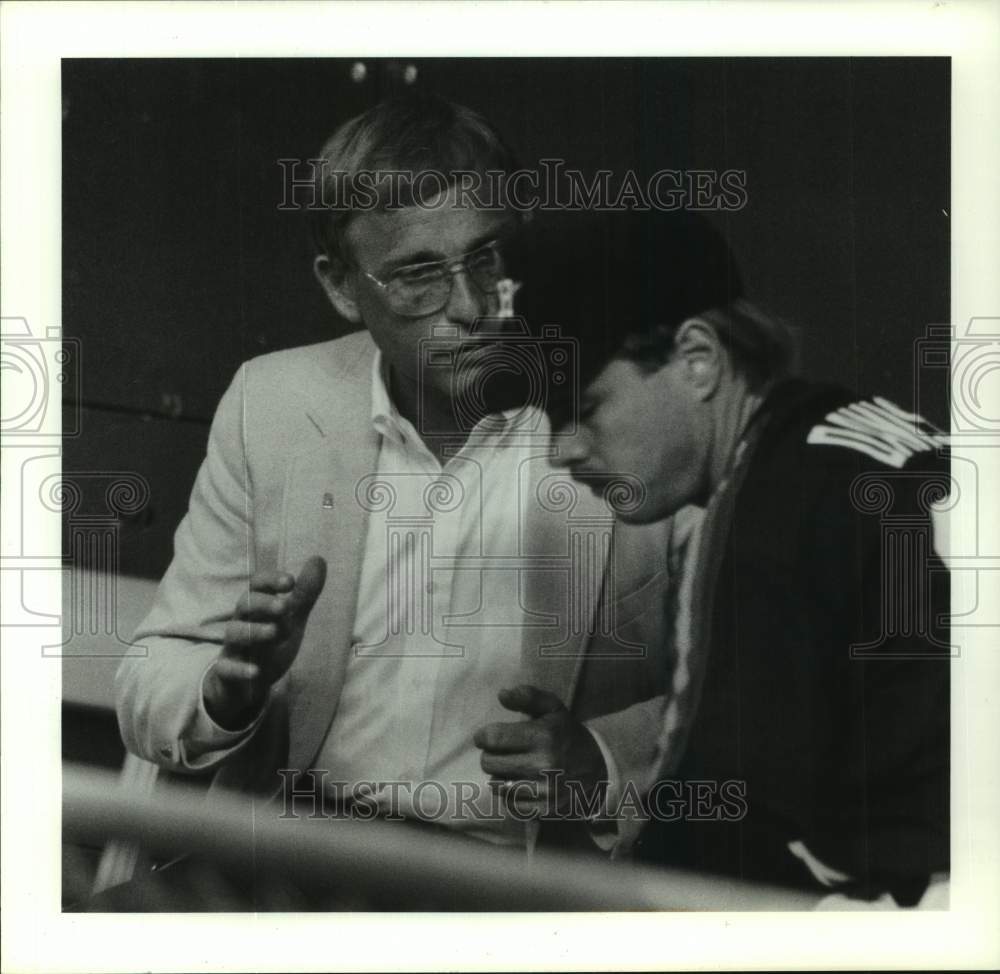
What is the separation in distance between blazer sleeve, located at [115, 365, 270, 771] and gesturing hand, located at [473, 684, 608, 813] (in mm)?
684

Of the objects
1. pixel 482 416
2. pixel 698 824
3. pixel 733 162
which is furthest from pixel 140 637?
pixel 733 162

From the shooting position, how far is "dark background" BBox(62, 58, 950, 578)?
3.51 metres

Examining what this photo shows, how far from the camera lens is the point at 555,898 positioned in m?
3.53

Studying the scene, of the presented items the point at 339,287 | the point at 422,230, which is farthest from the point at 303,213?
the point at 422,230

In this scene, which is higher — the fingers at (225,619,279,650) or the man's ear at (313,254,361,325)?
the man's ear at (313,254,361,325)

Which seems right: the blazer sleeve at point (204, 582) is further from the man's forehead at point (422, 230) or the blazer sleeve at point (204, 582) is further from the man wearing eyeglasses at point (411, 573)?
the man's forehead at point (422, 230)

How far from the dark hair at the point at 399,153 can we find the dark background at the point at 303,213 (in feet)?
0.15

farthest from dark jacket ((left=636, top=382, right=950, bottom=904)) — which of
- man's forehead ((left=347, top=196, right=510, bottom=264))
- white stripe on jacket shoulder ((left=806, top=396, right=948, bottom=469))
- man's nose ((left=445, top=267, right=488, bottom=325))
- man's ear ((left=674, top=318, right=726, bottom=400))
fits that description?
man's forehead ((left=347, top=196, right=510, bottom=264))

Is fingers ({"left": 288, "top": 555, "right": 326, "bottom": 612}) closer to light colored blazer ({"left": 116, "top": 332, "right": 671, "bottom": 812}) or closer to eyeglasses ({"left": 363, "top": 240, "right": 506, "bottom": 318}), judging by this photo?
light colored blazer ({"left": 116, "top": 332, "right": 671, "bottom": 812})

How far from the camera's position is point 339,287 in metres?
3.51

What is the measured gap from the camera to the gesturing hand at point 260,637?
3504 mm

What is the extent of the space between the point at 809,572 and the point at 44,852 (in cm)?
227

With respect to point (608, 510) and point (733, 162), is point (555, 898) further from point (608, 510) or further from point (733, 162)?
point (733, 162)

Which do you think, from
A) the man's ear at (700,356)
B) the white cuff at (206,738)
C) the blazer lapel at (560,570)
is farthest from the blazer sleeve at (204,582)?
the man's ear at (700,356)
